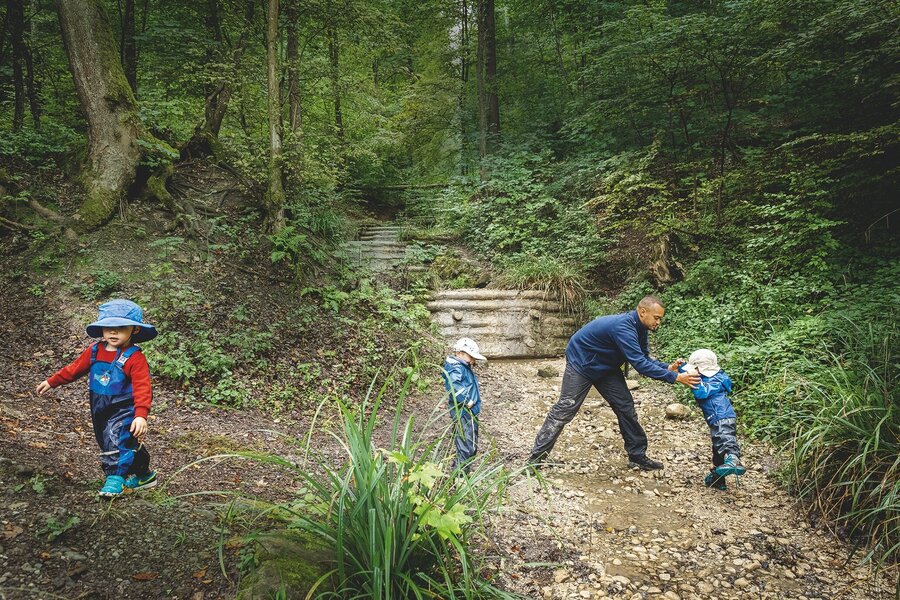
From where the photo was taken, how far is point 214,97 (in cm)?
944

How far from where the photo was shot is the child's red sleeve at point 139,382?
2.90 m

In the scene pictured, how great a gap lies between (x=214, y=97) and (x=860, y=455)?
439 inches

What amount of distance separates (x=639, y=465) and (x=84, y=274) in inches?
289

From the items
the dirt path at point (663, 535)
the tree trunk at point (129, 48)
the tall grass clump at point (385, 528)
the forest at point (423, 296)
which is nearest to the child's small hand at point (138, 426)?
the forest at point (423, 296)

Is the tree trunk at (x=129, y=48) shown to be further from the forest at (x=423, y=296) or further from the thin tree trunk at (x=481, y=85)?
the thin tree trunk at (x=481, y=85)

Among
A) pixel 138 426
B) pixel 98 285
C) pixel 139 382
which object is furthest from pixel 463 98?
pixel 138 426

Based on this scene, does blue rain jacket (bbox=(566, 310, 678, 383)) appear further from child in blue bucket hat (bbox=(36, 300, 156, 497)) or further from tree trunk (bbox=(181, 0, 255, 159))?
tree trunk (bbox=(181, 0, 255, 159))

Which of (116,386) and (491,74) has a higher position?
(491,74)

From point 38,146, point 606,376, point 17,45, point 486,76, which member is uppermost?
point 486,76

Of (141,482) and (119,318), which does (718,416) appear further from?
(119,318)

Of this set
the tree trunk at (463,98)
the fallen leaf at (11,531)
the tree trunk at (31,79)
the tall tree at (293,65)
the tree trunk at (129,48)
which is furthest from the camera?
the tree trunk at (463,98)

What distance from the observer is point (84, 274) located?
6281mm

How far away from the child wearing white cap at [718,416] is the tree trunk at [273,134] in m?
6.71

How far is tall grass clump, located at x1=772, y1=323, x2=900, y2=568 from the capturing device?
3.10 meters
